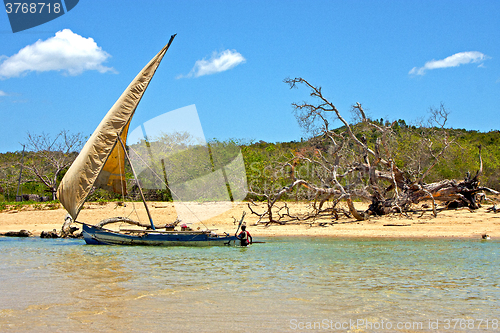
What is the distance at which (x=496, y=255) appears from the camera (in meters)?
13.0

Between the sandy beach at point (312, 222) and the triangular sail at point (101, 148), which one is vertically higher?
the triangular sail at point (101, 148)

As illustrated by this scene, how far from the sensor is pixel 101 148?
48.9 feet

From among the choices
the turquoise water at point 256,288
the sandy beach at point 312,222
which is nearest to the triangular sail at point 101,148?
the turquoise water at point 256,288

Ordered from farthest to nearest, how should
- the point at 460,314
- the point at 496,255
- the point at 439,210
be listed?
1. the point at 439,210
2. the point at 496,255
3. the point at 460,314

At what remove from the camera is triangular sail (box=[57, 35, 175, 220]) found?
48.1 ft

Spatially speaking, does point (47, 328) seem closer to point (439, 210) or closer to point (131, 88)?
point (131, 88)

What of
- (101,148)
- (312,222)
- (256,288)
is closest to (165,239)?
Result: (101,148)

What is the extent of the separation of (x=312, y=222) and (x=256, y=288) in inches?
460

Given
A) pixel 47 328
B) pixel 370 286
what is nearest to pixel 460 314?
pixel 370 286

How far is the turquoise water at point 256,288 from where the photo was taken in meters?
6.59

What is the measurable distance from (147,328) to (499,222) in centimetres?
1732

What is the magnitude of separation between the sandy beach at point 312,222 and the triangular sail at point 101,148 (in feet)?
7.34

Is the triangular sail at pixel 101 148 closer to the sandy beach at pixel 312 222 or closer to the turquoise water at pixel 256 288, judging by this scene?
the turquoise water at pixel 256 288

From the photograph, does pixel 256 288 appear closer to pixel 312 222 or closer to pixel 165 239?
pixel 165 239
